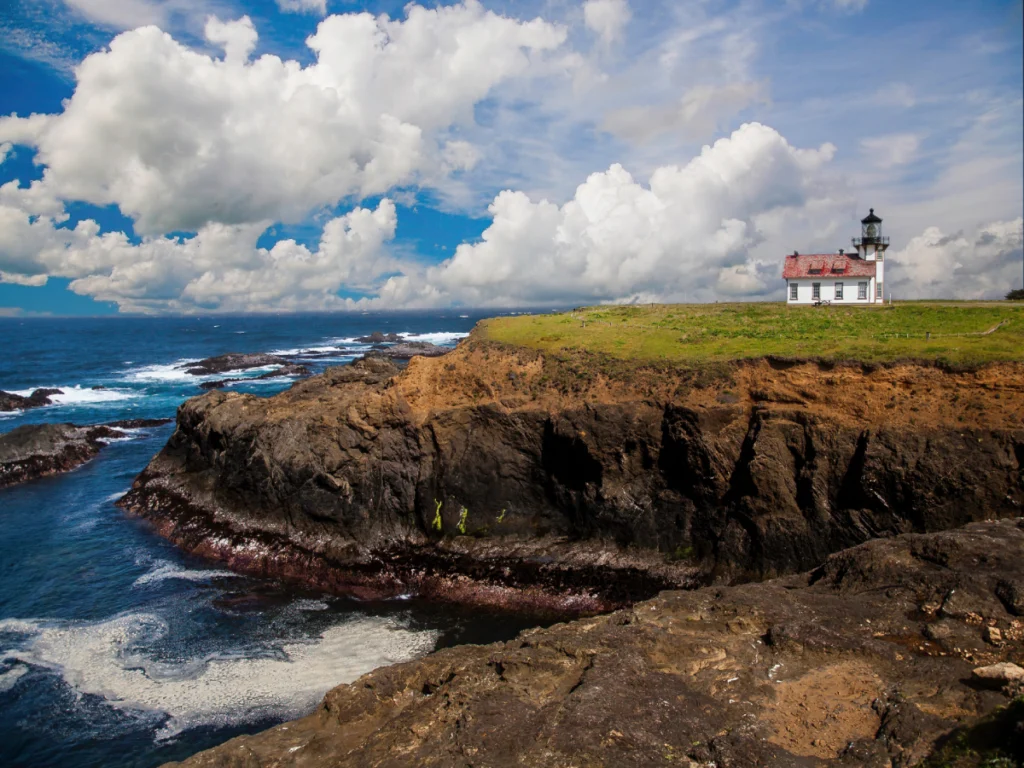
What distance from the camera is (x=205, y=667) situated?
21125 millimetres

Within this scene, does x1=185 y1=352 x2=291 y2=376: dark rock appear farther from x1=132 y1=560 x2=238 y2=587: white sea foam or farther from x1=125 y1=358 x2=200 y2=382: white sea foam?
x1=132 y1=560 x2=238 y2=587: white sea foam

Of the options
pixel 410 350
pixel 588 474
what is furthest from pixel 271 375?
pixel 588 474

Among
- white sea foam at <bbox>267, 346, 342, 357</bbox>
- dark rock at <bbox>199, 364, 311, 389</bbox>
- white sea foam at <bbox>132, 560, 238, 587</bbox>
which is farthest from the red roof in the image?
white sea foam at <bbox>267, 346, 342, 357</bbox>

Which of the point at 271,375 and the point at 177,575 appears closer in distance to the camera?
the point at 177,575

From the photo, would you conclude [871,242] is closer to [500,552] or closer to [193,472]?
[500,552]

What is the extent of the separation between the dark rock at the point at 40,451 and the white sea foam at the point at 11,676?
2629 cm

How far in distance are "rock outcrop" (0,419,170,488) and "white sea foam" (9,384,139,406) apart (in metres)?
22.7

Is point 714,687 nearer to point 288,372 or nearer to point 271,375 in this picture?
point 271,375

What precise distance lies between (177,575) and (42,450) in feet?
85.6

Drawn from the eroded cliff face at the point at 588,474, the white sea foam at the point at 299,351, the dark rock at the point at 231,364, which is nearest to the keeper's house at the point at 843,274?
the eroded cliff face at the point at 588,474

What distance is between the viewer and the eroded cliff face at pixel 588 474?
2309cm

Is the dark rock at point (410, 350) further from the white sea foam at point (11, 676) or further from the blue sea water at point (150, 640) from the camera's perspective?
the white sea foam at point (11, 676)

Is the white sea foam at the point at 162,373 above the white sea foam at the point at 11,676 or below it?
above

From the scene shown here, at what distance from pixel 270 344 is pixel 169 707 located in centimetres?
13307
